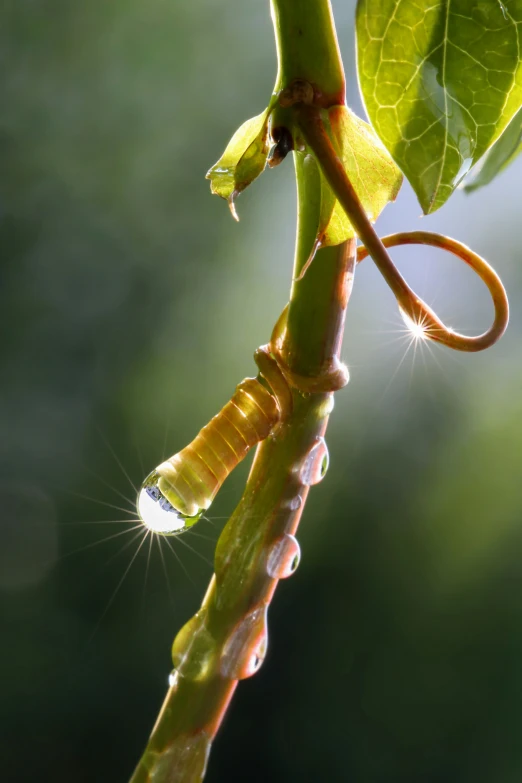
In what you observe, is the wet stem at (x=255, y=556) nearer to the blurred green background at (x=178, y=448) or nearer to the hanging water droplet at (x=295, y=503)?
the hanging water droplet at (x=295, y=503)

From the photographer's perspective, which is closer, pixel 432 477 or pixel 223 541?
pixel 223 541

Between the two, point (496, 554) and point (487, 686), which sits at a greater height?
point (496, 554)

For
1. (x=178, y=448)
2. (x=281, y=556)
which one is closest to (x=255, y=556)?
(x=281, y=556)

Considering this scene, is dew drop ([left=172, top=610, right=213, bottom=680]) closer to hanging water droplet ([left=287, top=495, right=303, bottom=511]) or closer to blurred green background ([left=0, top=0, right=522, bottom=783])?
hanging water droplet ([left=287, top=495, right=303, bottom=511])

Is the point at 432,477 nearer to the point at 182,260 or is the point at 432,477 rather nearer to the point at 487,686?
the point at 487,686

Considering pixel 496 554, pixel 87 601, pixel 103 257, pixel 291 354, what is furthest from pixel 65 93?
pixel 291 354

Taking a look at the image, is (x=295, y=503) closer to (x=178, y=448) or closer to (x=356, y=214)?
(x=356, y=214)

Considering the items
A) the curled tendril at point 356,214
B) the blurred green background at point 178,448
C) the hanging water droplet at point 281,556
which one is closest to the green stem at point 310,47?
the curled tendril at point 356,214
